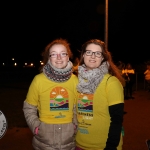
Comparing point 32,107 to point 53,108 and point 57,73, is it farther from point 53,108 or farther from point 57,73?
point 57,73

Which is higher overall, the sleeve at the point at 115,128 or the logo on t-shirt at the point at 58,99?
the logo on t-shirt at the point at 58,99

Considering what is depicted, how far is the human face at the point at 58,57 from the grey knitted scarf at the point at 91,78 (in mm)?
209

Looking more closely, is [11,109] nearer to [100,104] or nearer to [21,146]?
[21,146]

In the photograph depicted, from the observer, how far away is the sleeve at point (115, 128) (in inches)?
95.3

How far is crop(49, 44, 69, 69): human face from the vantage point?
9.13 ft

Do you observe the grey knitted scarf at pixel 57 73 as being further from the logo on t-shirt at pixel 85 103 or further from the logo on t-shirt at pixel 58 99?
the logo on t-shirt at pixel 85 103

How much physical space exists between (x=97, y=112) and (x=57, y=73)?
542 mm

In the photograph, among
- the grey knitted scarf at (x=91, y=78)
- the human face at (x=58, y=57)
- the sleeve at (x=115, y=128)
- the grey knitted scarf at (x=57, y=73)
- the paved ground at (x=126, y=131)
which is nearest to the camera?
the sleeve at (x=115, y=128)

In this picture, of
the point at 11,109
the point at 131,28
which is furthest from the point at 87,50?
the point at 131,28

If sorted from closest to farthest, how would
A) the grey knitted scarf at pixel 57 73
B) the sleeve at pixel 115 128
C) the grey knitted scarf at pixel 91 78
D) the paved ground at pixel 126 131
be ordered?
1. the sleeve at pixel 115 128
2. the grey knitted scarf at pixel 91 78
3. the grey knitted scarf at pixel 57 73
4. the paved ground at pixel 126 131

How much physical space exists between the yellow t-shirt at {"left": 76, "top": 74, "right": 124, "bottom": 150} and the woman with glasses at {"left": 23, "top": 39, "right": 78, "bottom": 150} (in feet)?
0.36

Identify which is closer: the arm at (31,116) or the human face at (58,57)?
the arm at (31,116)

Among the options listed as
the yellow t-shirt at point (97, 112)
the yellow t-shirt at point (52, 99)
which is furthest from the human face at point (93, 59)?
the yellow t-shirt at point (52, 99)

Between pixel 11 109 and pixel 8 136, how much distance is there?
12.2 feet
